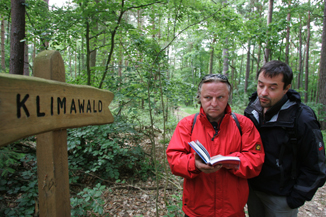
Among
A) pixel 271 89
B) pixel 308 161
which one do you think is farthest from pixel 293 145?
pixel 271 89

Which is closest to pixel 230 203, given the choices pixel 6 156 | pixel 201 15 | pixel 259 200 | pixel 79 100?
pixel 259 200

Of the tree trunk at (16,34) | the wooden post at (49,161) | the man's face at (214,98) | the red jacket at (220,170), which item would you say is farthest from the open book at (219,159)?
the tree trunk at (16,34)

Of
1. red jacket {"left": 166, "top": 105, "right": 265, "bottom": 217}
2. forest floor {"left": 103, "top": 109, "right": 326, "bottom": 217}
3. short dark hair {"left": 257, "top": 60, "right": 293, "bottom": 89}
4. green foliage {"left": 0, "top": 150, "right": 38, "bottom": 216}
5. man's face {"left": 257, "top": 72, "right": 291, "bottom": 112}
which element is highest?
short dark hair {"left": 257, "top": 60, "right": 293, "bottom": 89}

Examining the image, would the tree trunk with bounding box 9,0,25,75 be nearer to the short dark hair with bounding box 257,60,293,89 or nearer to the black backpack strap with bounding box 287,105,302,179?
the short dark hair with bounding box 257,60,293,89

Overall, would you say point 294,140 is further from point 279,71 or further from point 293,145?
point 279,71

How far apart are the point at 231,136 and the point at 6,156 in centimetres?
235

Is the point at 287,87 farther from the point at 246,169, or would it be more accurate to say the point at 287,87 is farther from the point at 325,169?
the point at 246,169

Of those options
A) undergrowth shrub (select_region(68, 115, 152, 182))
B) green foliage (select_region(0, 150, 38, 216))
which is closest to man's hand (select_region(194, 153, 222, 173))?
undergrowth shrub (select_region(68, 115, 152, 182))

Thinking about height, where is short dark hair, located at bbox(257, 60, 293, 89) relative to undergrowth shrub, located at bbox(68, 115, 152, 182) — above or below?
above

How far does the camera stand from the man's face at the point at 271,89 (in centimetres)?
158

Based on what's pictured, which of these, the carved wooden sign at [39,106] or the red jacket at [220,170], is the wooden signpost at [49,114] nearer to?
the carved wooden sign at [39,106]

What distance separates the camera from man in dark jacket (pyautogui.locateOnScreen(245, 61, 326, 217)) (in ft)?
4.68

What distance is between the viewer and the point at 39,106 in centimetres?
95

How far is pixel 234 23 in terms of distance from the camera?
480cm
